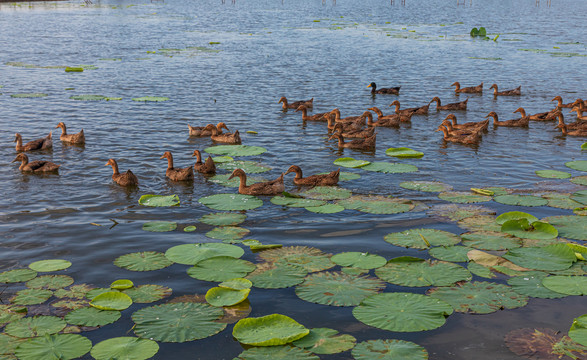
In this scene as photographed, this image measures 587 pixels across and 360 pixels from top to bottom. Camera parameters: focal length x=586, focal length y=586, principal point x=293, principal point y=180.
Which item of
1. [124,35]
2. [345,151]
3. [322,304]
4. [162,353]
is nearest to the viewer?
[162,353]

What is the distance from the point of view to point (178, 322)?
745 cm

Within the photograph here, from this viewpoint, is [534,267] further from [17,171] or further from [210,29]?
[210,29]

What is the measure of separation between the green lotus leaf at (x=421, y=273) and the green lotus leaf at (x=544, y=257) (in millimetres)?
→ 1049

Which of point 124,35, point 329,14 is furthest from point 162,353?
point 329,14

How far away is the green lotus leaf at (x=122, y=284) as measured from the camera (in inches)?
327

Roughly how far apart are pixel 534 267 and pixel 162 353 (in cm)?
568

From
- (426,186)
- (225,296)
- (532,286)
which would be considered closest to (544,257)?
(532,286)

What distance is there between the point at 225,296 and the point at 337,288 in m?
1.59

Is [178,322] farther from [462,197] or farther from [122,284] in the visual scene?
[462,197]

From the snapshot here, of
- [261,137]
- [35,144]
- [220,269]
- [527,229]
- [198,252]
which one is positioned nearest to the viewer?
[220,269]

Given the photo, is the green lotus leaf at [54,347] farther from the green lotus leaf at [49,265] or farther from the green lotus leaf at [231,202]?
the green lotus leaf at [231,202]

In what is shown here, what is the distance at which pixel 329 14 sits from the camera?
224 ft

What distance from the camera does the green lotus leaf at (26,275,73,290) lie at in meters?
8.42

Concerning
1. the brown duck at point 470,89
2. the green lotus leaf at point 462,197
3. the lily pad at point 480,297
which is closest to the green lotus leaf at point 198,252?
the lily pad at point 480,297
